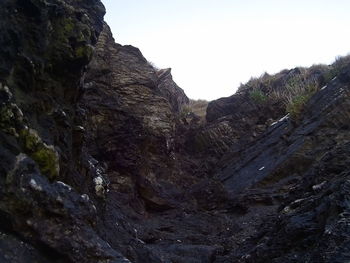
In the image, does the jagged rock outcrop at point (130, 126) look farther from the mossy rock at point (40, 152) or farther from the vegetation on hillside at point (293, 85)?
the mossy rock at point (40, 152)

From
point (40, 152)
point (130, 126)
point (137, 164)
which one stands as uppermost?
point (130, 126)

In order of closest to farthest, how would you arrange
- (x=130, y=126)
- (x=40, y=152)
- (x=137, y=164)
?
(x=40, y=152)
(x=137, y=164)
(x=130, y=126)

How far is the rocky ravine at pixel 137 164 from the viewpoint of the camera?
176 inches

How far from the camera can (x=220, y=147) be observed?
15250 mm

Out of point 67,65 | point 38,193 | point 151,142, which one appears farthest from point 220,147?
point 38,193

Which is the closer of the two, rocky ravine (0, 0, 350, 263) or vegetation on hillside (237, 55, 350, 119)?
rocky ravine (0, 0, 350, 263)

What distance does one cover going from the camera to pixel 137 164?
11641 millimetres

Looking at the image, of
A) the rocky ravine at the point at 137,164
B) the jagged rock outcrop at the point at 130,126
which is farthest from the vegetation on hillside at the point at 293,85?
the jagged rock outcrop at the point at 130,126

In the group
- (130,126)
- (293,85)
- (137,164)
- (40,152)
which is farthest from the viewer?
(293,85)

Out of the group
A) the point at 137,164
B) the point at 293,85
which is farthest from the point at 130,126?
the point at 293,85

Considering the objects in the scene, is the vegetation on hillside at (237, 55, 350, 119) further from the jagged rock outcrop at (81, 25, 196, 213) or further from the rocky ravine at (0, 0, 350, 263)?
the jagged rock outcrop at (81, 25, 196, 213)

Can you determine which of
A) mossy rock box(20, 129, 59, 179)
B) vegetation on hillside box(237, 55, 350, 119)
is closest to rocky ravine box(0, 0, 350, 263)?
mossy rock box(20, 129, 59, 179)

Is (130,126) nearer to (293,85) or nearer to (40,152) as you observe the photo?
(40,152)

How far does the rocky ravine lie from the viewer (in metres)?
4.47
